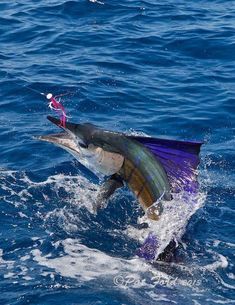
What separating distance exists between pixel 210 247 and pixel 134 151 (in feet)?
6.04

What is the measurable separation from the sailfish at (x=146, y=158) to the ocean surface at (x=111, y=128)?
0.25 metres

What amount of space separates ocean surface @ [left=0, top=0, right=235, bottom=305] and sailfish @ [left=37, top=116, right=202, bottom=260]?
0.25 m

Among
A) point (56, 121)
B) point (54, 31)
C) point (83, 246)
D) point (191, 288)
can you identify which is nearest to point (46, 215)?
point (83, 246)

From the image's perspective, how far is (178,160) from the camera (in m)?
9.82

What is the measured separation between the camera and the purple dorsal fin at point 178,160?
9750 millimetres

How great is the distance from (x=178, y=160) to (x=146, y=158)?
1.50 feet

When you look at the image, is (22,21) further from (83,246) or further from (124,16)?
(83,246)

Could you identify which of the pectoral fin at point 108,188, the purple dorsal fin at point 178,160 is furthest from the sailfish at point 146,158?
the pectoral fin at point 108,188

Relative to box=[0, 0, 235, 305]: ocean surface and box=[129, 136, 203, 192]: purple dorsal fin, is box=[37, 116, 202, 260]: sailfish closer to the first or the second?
box=[129, 136, 203, 192]: purple dorsal fin

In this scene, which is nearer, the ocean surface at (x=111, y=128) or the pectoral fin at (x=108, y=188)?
the ocean surface at (x=111, y=128)

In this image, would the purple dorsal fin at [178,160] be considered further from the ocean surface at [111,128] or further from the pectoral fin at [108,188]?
the pectoral fin at [108,188]

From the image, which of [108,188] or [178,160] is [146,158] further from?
[108,188]

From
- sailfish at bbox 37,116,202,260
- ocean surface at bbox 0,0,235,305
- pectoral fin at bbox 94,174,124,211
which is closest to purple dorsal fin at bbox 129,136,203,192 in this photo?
sailfish at bbox 37,116,202,260

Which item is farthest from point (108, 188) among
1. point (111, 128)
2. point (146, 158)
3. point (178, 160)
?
point (111, 128)
